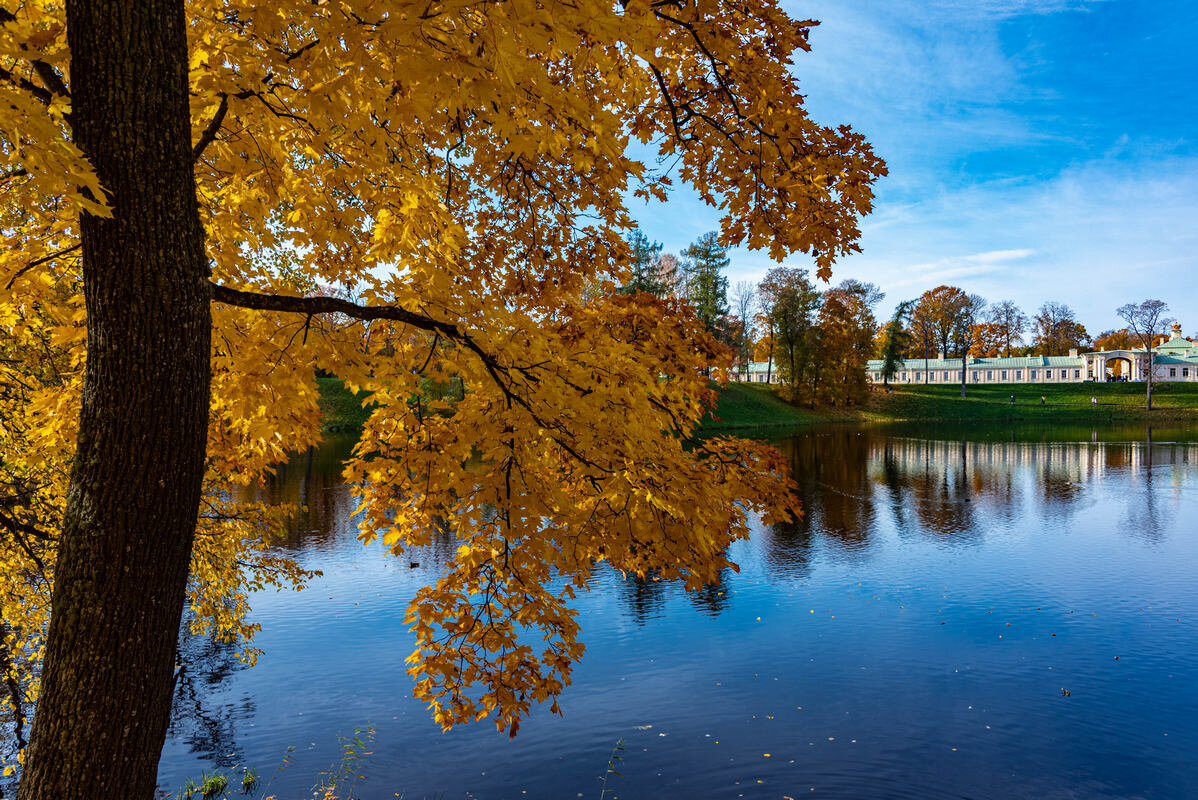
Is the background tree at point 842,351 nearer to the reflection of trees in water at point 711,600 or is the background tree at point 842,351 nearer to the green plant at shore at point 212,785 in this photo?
the reflection of trees in water at point 711,600

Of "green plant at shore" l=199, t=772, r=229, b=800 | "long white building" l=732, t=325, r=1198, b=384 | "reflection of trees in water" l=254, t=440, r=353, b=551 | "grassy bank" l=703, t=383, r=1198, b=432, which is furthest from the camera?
"long white building" l=732, t=325, r=1198, b=384

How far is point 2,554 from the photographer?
731cm

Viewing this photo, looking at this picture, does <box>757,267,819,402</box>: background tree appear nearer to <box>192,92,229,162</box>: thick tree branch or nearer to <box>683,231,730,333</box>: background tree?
<box>683,231,730,333</box>: background tree

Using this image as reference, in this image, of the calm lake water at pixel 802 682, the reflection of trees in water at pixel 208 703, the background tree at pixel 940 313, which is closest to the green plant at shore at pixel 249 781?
the calm lake water at pixel 802 682

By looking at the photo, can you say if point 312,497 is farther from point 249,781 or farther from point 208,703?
point 249,781

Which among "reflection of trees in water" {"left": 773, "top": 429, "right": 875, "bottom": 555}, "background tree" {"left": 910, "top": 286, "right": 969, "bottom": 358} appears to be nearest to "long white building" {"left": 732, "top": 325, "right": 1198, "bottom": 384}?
"background tree" {"left": 910, "top": 286, "right": 969, "bottom": 358}

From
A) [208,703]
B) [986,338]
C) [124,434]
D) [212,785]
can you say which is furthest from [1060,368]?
[124,434]

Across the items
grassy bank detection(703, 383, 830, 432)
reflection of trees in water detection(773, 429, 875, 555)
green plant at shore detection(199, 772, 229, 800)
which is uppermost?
grassy bank detection(703, 383, 830, 432)

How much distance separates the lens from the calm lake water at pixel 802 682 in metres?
8.83

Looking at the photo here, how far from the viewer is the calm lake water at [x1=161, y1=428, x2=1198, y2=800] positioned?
8828mm

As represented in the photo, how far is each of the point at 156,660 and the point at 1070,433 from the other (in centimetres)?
6314

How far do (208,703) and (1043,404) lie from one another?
80201mm

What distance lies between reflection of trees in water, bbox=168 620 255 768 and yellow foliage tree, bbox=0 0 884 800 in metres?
4.55

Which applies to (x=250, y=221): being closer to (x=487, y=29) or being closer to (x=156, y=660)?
(x=156, y=660)
